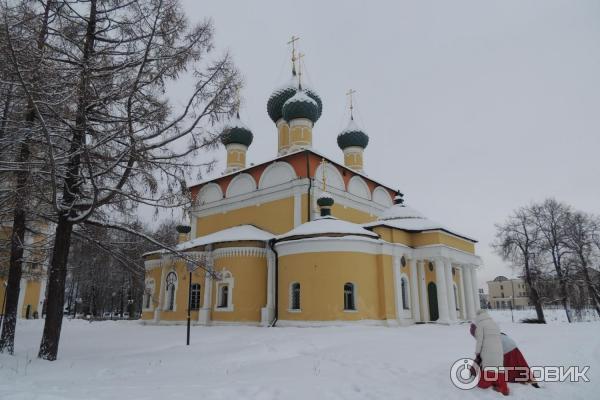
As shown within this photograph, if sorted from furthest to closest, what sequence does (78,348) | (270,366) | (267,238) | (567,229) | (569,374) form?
1. (567,229)
2. (267,238)
3. (78,348)
4. (270,366)
5. (569,374)

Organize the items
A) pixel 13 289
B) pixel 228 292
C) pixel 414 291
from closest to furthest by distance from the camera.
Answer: pixel 13 289
pixel 228 292
pixel 414 291

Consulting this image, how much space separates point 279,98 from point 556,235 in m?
17.2

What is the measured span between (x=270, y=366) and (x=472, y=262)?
16.2 meters

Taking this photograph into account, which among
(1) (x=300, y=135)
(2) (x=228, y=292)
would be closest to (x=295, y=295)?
(2) (x=228, y=292)

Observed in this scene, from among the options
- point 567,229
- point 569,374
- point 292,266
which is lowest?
point 569,374

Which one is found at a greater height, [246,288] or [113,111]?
[113,111]

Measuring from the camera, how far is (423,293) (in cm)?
1809

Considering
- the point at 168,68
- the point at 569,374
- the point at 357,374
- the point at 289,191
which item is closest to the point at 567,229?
the point at 289,191

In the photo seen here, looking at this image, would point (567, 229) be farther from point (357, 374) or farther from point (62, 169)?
point (62, 169)

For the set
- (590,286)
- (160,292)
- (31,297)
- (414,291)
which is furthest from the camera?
(31,297)

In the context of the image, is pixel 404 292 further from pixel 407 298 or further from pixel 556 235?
pixel 556 235

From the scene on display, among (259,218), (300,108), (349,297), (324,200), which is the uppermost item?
(300,108)

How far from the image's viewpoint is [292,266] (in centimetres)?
1584

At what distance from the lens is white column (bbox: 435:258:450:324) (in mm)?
17184
